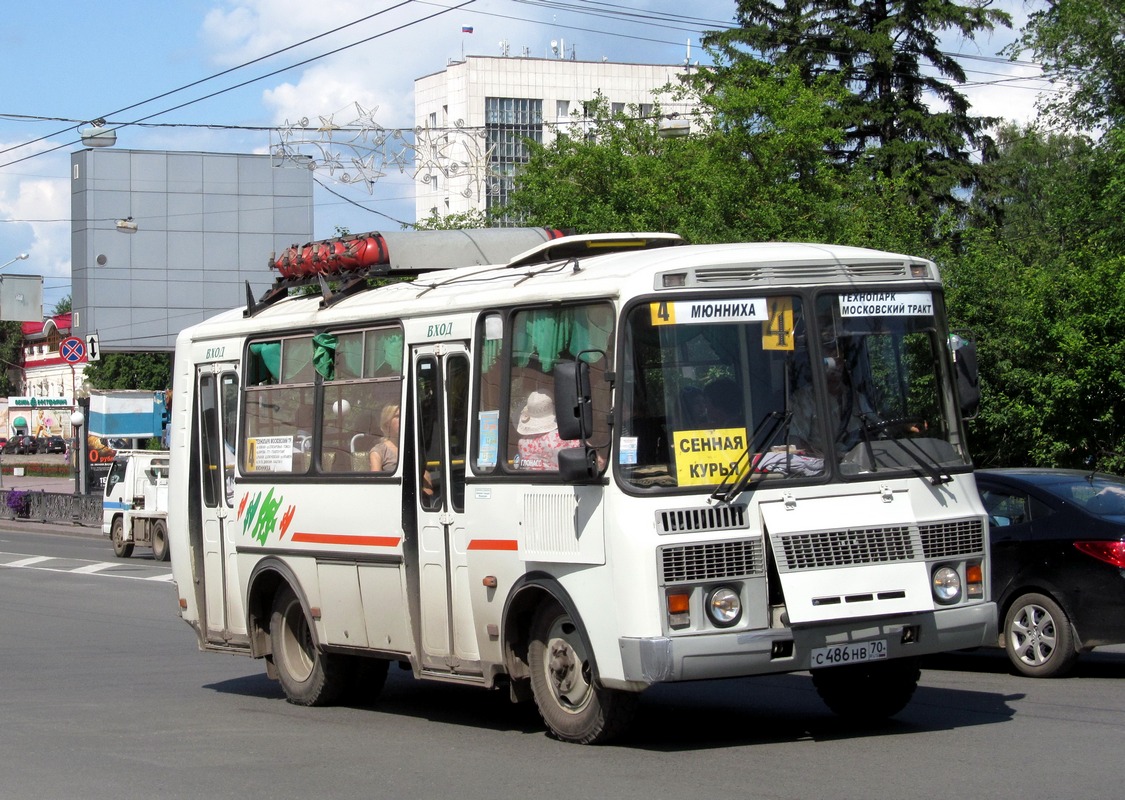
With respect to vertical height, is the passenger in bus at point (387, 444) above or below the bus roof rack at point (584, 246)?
below

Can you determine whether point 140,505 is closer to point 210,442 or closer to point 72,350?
point 72,350

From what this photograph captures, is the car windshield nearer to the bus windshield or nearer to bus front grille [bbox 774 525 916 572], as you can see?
the bus windshield

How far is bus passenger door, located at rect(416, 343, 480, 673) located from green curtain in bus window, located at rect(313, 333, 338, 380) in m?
1.18

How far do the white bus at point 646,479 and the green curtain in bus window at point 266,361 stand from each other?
90 centimetres

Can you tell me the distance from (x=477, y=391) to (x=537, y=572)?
1313 millimetres

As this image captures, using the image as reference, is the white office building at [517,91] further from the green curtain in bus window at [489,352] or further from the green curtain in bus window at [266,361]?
the green curtain in bus window at [489,352]

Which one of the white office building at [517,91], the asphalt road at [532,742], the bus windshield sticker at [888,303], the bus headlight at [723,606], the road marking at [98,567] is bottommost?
the asphalt road at [532,742]

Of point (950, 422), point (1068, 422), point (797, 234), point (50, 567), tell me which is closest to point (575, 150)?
point (797, 234)

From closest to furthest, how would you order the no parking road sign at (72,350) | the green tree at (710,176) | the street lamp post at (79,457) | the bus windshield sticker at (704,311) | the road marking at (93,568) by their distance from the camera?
the bus windshield sticker at (704,311) < the road marking at (93,568) < the green tree at (710,176) < the no parking road sign at (72,350) < the street lamp post at (79,457)

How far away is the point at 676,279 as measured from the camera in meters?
8.45

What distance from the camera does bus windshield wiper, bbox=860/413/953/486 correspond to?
8.68 meters

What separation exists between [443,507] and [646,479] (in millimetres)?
2034

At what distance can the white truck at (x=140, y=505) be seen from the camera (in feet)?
98.7

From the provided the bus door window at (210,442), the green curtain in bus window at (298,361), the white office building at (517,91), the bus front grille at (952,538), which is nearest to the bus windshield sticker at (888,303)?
the bus front grille at (952,538)
